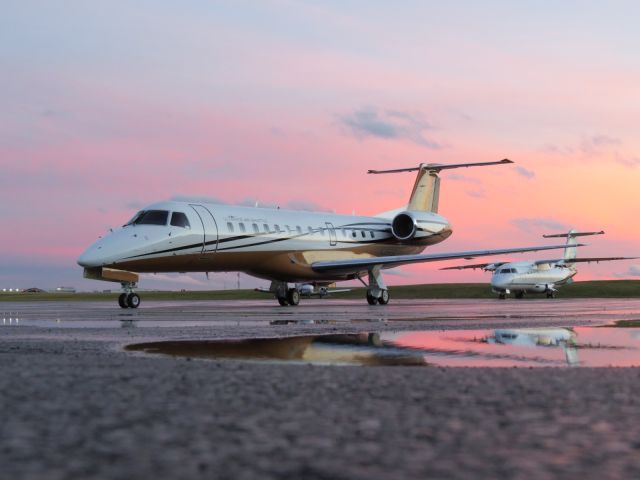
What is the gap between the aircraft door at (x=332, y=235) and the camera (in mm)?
31688

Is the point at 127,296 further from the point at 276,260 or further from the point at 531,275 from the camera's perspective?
the point at 531,275

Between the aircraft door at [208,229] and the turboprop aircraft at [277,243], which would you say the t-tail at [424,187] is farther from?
the aircraft door at [208,229]

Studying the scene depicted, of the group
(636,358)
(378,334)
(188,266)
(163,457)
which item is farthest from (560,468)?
(188,266)

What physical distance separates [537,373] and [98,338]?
578cm

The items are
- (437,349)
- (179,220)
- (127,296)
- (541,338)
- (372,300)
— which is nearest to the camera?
(437,349)

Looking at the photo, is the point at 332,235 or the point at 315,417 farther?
the point at 332,235

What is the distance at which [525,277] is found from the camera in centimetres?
Answer: 4828

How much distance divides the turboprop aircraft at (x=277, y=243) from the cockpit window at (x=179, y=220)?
0.03 m

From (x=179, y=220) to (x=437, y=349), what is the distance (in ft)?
59.2

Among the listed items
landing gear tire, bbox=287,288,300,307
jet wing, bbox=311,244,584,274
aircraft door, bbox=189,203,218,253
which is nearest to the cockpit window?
aircraft door, bbox=189,203,218,253

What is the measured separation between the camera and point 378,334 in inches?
400

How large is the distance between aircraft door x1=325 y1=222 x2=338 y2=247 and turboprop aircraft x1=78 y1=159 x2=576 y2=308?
40mm

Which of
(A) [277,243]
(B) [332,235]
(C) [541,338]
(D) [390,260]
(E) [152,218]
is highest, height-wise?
(E) [152,218]

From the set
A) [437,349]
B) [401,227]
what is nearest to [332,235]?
[401,227]
